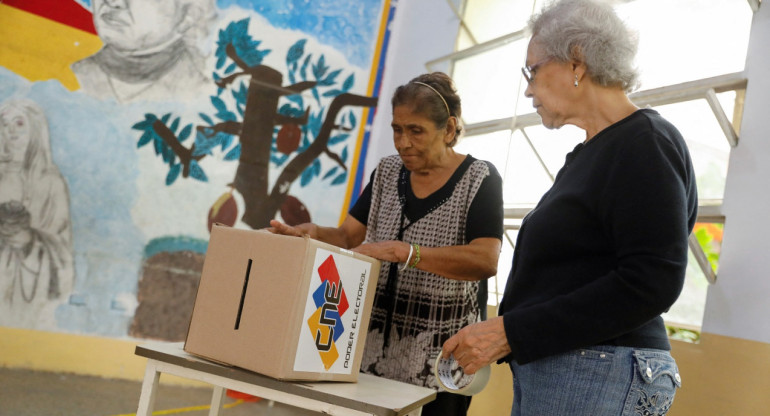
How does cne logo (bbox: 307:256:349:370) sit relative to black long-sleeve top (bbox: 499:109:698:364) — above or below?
below

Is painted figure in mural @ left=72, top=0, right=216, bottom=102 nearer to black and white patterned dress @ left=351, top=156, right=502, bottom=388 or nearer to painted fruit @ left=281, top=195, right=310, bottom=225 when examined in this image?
painted fruit @ left=281, top=195, right=310, bottom=225

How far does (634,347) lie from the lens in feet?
3.11

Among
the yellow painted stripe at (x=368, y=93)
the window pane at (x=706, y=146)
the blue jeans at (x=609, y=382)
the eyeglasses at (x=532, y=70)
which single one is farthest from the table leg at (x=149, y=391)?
the yellow painted stripe at (x=368, y=93)

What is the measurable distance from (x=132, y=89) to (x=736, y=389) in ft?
9.78

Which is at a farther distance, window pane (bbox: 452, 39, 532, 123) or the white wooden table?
window pane (bbox: 452, 39, 532, 123)

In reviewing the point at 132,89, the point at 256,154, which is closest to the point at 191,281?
the point at 256,154

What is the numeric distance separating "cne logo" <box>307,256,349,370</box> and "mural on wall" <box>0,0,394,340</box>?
2.38m

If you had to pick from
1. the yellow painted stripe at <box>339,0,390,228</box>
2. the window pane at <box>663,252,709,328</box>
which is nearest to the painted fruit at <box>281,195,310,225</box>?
the yellow painted stripe at <box>339,0,390,228</box>

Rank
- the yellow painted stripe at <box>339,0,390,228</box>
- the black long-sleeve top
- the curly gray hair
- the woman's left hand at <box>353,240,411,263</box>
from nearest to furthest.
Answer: the black long-sleeve top → the curly gray hair → the woman's left hand at <box>353,240,411,263</box> → the yellow painted stripe at <box>339,0,390,228</box>

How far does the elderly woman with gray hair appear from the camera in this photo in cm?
90

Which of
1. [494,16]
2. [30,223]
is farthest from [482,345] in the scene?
[30,223]

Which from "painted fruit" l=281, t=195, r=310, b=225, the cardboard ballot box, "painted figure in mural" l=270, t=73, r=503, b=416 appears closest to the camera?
the cardboard ballot box

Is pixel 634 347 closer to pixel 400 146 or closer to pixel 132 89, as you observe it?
pixel 400 146

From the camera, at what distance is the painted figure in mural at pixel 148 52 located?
328 centimetres
